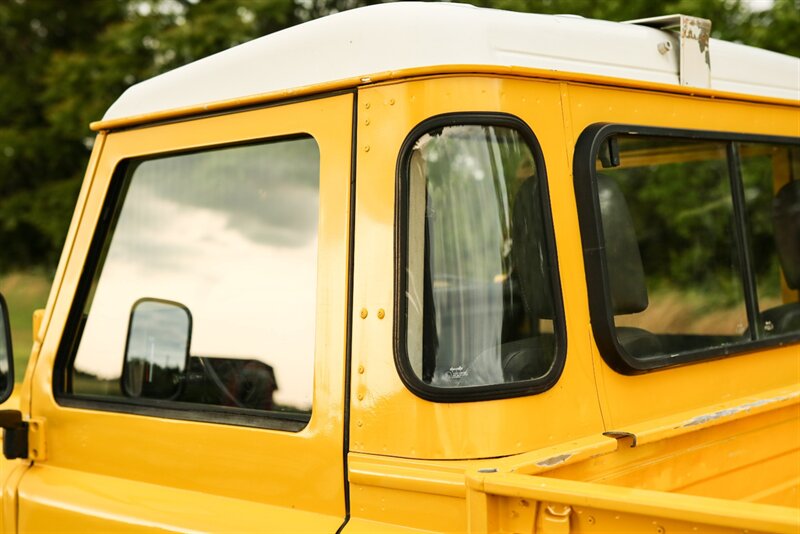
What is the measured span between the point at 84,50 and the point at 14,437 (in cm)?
1325

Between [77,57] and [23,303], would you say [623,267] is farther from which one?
[77,57]

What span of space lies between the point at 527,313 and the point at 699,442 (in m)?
0.59

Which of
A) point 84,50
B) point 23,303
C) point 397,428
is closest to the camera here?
point 397,428

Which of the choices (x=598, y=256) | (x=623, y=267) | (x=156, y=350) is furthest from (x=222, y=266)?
(x=623, y=267)

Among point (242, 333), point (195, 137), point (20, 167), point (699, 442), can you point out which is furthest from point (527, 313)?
point (20, 167)

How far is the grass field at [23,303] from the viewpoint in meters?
9.34

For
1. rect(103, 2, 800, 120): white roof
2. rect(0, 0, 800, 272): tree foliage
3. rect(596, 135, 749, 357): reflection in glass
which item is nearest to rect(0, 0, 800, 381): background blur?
→ rect(0, 0, 800, 272): tree foliage

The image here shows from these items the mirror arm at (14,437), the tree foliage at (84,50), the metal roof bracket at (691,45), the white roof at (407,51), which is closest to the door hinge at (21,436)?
the mirror arm at (14,437)

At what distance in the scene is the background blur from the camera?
922 cm

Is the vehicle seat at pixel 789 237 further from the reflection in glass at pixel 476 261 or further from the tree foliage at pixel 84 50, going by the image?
the tree foliage at pixel 84 50

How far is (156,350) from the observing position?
260 cm

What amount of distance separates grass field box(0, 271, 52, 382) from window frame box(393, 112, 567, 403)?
596cm

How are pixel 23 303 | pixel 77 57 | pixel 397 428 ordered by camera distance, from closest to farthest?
pixel 397 428
pixel 23 303
pixel 77 57

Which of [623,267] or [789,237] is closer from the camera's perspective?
[623,267]
